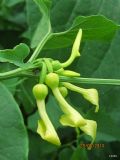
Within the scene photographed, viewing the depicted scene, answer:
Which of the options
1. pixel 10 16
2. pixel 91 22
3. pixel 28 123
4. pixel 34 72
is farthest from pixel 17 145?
pixel 10 16

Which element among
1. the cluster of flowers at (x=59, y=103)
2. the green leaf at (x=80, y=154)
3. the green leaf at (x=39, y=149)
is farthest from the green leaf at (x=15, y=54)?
the green leaf at (x=39, y=149)

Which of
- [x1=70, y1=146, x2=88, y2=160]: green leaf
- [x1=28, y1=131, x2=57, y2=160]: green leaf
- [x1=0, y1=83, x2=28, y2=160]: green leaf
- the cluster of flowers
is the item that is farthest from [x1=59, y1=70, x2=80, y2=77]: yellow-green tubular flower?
[x1=28, y1=131, x2=57, y2=160]: green leaf

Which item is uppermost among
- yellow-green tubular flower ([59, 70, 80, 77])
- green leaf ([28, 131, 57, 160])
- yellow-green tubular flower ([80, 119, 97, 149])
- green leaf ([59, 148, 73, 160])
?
yellow-green tubular flower ([59, 70, 80, 77])

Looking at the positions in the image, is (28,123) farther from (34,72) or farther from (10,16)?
(34,72)

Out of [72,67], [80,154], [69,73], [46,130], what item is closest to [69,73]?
[69,73]

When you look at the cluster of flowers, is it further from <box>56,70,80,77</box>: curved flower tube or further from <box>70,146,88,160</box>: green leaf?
<box>70,146,88,160</box>: green leaf

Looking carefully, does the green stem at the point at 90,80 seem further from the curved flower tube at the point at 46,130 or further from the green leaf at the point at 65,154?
the green leaf at the point at 65,154
